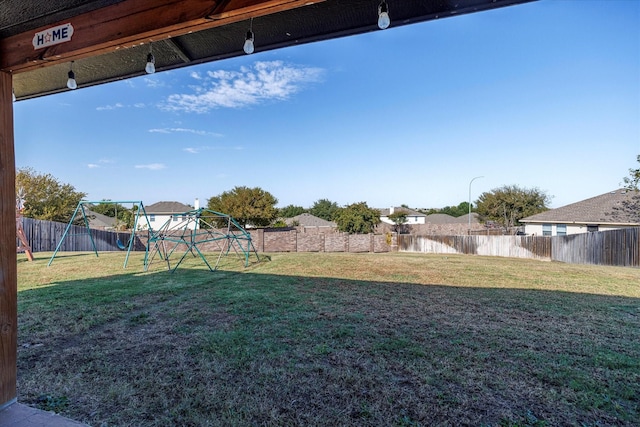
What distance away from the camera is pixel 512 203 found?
31109 mm

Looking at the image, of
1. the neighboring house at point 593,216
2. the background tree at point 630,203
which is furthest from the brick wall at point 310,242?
the background tree at point 630,203

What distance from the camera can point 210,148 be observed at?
21500 mm

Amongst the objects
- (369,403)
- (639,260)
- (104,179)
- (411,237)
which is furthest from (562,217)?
(104,179)

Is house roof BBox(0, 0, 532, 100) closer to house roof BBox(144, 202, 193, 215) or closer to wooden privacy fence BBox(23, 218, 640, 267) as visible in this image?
wooden privacy fence BBox(23, 218, 640, 267)

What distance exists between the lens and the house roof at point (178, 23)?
1559mm

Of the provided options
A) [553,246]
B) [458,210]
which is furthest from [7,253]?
[458,210]

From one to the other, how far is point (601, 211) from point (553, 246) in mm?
7054

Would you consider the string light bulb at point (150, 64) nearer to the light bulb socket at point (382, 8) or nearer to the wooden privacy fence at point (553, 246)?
the light bulb socket at point (382, 8)

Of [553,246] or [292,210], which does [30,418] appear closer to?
[553,246]

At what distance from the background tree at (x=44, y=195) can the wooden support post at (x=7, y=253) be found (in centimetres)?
2541

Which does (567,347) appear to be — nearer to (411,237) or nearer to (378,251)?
(378,251)

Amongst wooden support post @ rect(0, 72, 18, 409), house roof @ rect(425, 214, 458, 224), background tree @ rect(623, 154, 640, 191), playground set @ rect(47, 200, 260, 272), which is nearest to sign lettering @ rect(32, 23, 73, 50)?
wooden support post @ rect(0, 72, 18, 409)

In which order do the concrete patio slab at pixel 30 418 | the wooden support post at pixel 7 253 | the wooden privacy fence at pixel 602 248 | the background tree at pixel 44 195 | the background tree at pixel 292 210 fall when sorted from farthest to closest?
1. the background tree at pixel 292 210
2. the background tree at pixel 44 195
3. the wooden privacy fence at pixel 602 248
4. the wooden support post at pixel 7 253
5. the concrete patio slab at pixel 30 418

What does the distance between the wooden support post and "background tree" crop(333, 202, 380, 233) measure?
82.2ft
